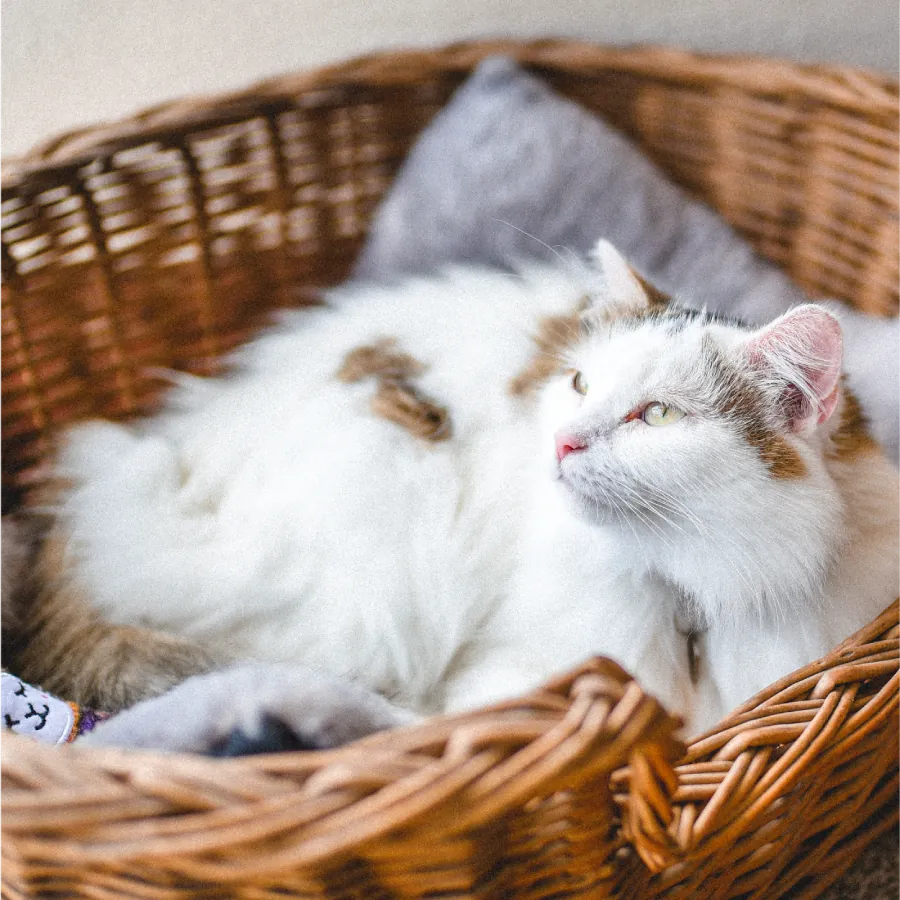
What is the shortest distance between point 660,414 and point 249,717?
412 mm

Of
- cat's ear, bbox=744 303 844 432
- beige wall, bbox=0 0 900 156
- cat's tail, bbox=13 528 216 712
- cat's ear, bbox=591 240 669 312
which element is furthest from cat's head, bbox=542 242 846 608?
beige wall, bbox=0 0 900 156

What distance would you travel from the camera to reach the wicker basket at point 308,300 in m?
0.49

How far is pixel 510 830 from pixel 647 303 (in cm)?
55

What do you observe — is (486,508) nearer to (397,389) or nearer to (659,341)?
(397,389)

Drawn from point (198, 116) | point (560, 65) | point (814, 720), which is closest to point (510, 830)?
point (814, 720)

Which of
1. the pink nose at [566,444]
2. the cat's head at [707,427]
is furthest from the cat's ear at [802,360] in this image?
the pink nose at [566,444]

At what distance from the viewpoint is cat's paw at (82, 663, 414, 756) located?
25.9 inches

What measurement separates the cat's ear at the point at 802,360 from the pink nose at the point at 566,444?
0.16 meters

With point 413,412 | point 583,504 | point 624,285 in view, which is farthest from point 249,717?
point 624,285

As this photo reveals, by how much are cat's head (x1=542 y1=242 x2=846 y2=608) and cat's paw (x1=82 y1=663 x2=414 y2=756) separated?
27 cm

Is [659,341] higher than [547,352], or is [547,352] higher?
[659,341]

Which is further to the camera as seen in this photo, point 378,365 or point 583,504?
point 378,365

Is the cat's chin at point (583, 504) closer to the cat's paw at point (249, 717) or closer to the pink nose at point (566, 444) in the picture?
the pink nose at point (566, 444)

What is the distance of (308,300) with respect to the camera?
56.6 inches
